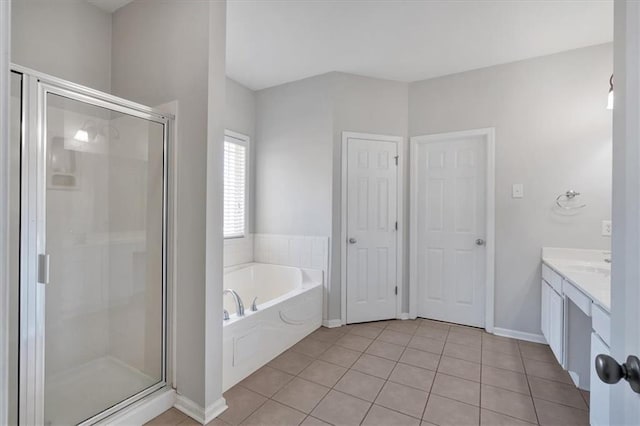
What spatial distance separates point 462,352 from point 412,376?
666 millimetres

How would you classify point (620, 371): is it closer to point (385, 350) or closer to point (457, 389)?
point (457, 389)

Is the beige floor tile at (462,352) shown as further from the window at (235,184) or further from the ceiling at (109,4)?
the ceiling at (109,4)

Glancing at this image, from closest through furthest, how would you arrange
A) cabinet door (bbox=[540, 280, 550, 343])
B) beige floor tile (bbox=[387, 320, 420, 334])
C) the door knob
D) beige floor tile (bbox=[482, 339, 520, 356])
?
the door knob
cabinet door (bbox=[540, 280, 550, 343])
beige floor tile (bbox=[482, 339, 520, 356])
beige floor tile (bbox=[387, 320, 420, 334])

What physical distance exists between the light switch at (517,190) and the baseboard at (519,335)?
4.24 feet

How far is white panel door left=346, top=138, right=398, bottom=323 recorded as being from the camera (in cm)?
318

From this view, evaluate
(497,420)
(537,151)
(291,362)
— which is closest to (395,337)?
(291,362)

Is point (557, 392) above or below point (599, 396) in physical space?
below

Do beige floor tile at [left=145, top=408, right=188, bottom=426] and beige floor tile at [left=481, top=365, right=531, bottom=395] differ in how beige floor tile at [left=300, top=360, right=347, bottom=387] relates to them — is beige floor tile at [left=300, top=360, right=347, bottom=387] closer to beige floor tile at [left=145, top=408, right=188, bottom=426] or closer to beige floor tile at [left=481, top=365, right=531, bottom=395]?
beige floor tile at [left=145, top=408, right=188, bottom=426]

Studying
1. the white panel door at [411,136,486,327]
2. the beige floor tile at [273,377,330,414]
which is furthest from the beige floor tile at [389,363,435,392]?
the white panel door at [411,136,486,327]

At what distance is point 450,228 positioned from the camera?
10.5 feet

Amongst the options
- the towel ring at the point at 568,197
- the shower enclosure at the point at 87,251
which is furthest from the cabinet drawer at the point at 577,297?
the shower enclosure at the point at 87,251

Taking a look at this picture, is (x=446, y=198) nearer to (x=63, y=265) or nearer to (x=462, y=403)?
(x=462, y=403)

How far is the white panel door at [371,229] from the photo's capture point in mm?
3178

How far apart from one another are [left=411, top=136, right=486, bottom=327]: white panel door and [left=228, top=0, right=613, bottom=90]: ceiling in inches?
32.9
